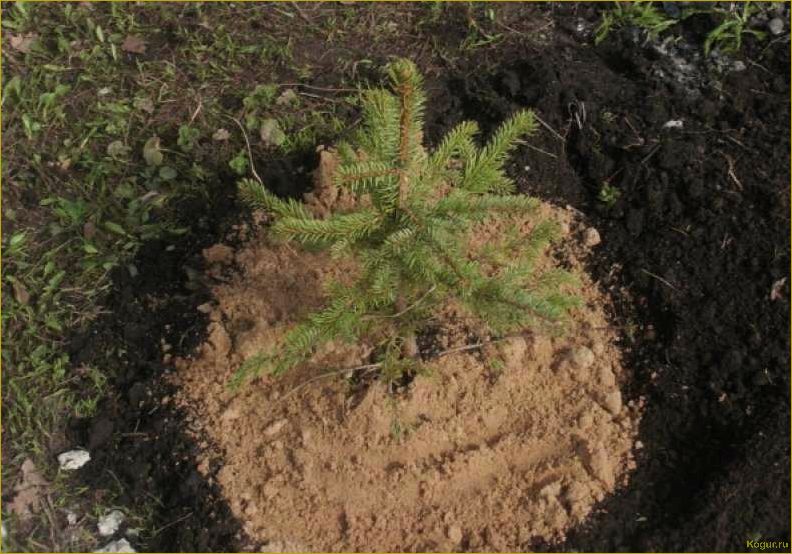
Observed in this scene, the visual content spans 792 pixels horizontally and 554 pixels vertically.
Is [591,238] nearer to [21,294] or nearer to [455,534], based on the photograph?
[455,534]

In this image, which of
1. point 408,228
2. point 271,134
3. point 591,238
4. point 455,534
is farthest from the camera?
point 271,134

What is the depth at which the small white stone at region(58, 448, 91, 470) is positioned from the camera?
124 inches

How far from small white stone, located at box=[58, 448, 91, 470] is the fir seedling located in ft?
3.27

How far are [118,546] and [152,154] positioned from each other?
6.12 ft

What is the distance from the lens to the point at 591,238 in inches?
136

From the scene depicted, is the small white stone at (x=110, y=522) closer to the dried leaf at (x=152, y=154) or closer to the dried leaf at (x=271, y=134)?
the dried leaf at (x=152, y=154)

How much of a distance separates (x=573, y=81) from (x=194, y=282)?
207cm

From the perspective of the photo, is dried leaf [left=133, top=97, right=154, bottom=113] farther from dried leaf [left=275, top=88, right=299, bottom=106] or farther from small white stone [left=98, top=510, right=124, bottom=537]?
small white stone [left=98, top=510, right=124, bottom=537]

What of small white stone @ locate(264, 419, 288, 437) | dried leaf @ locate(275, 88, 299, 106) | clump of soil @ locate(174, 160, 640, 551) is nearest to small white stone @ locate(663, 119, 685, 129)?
clump of soil @ locate(174, 160, 640, 551)

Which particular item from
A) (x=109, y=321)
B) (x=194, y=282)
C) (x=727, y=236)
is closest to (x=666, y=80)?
(x=727, y=236)

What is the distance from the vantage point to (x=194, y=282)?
11.3 ft

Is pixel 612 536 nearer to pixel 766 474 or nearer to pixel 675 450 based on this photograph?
pixel 675 450

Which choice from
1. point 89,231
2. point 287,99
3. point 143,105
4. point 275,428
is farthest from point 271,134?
point 275,428

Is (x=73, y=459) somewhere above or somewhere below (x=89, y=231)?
below
